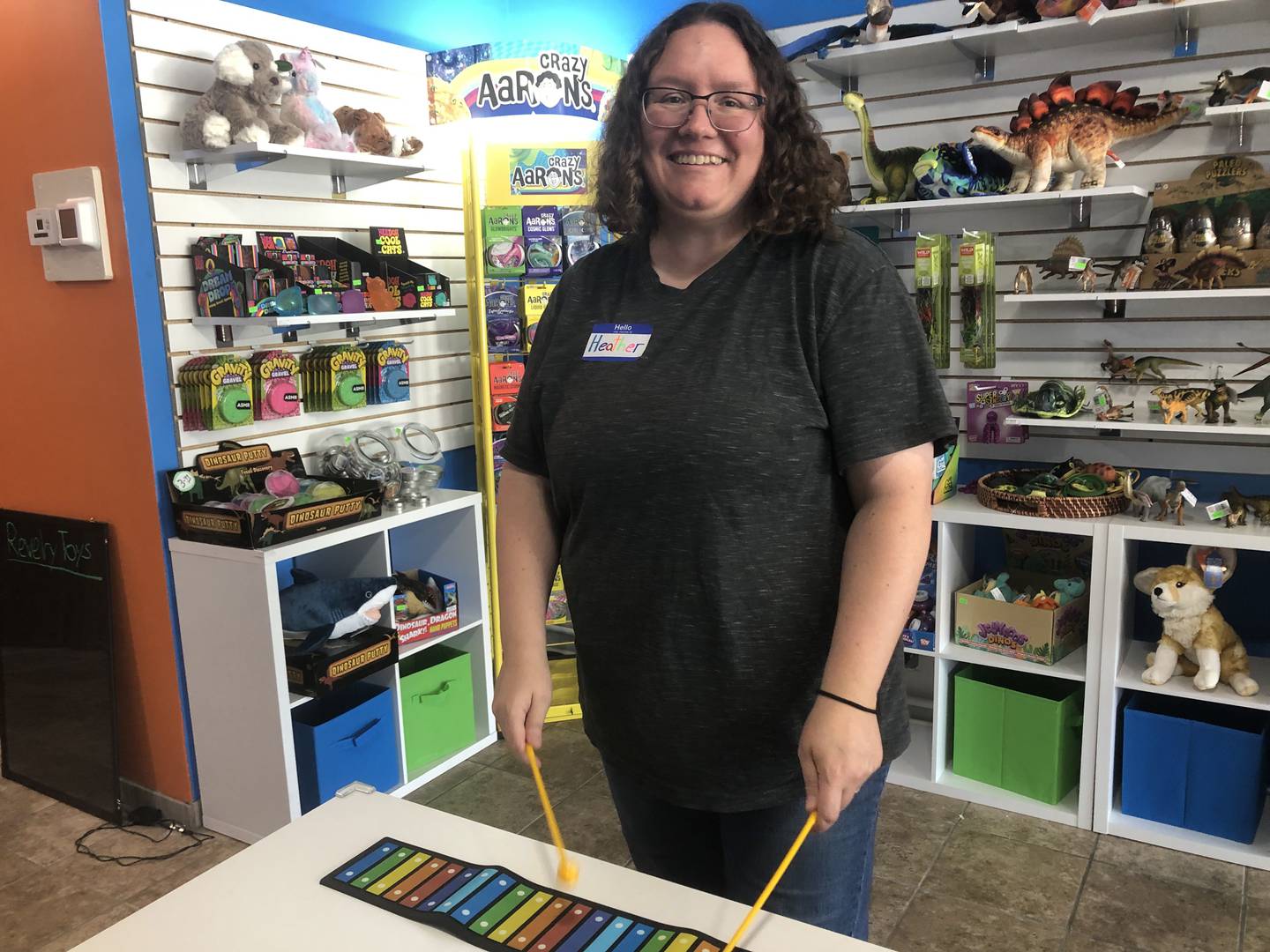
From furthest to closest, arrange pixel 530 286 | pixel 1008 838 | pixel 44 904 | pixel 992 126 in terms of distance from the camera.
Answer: pixel 530 286
pixel 992 126
pixel 1008 838
pixel 44 904

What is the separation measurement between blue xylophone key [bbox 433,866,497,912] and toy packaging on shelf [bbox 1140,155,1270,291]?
7.72 feet

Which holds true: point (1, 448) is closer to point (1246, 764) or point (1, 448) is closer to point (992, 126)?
point (992, 126)

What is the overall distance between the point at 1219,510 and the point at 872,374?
186 cm

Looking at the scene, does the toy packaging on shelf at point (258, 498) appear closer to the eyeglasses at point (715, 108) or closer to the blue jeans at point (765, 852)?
the blue jeans at point (765, 852)

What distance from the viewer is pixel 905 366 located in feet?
3.83

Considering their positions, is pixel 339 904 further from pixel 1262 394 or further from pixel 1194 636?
pixel 1262 394

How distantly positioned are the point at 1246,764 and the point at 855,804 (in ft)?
5.97

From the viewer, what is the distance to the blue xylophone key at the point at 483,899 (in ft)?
3.64

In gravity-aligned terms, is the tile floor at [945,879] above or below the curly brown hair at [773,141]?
below

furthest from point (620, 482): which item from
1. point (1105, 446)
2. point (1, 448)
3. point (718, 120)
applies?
point (1, 448)

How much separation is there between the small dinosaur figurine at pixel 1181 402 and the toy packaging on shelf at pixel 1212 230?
0.89 ft

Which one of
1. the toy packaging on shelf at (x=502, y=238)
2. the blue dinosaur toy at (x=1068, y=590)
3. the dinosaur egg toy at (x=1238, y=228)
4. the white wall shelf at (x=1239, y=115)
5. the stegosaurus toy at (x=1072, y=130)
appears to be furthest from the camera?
the toy packaging on shelf at (x=502, y=238)

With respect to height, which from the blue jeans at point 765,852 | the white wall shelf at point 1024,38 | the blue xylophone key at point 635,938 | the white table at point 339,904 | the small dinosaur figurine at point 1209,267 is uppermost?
the white wall shelf at point 1024,38

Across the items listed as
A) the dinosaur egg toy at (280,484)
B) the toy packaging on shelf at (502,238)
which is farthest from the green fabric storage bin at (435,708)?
the toy packaging on shelf at (502,238)
